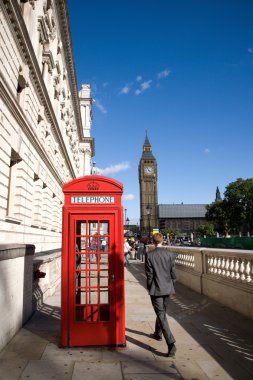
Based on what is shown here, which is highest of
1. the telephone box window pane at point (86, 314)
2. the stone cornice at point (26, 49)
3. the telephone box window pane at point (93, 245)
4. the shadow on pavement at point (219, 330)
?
Result: the stone cornice at point (26, 49)

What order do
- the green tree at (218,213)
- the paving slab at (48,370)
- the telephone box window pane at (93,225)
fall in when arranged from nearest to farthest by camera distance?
1. the paving slab at (48,370)
2. the telephone box window pane at (93,225)
3. the green tree at (218,213)

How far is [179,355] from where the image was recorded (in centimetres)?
474

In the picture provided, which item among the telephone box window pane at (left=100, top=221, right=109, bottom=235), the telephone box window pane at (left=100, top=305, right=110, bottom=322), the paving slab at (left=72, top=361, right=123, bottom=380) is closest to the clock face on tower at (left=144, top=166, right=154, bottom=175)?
the telephone box window pane at (left=100, top=221, right=109, bottom=235)

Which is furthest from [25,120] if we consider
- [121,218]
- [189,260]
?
[121,218]

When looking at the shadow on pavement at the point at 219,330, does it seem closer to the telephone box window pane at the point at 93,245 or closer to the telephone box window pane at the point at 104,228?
the telephone box window pane at the point at 93,245

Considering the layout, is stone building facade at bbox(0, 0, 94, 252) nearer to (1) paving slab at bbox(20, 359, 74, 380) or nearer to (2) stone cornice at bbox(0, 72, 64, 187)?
(2) stone cornice at bbox(0, 72, 64, 187)

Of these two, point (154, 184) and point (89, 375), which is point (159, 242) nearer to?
point (89, 375)

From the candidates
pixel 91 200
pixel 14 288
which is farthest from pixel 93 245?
pixel 14 288

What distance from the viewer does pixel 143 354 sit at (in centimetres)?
479

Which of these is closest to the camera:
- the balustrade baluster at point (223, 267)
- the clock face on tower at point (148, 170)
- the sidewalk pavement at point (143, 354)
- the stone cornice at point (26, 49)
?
the sidewalk pavement at point (143, 354)

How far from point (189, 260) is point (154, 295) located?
284 inches

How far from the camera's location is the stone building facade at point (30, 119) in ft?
39.5

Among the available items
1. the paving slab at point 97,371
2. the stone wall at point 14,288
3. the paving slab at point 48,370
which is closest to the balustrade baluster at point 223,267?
the paving slab at point 97,371

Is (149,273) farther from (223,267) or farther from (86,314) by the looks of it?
(223,267)
